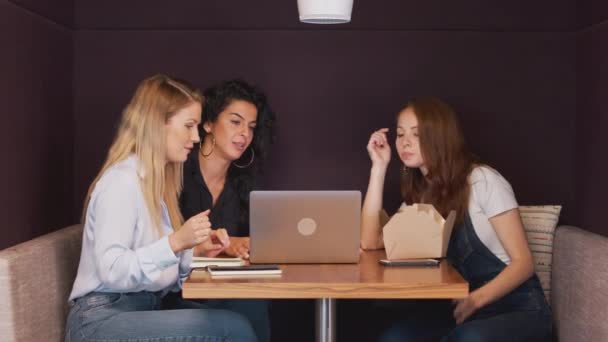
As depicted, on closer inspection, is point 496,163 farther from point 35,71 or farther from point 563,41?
point 35,71

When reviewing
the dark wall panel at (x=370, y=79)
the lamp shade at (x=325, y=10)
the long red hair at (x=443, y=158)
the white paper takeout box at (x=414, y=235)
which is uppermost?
the lamp shade at (x=325, y=10)

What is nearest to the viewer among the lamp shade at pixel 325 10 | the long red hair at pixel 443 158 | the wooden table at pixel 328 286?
the wooden table at pixel 328 286

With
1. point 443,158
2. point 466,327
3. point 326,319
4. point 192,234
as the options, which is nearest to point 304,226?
point 326,319

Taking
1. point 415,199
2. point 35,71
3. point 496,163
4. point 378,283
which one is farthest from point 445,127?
point 35,71

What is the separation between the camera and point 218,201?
12.8 ft

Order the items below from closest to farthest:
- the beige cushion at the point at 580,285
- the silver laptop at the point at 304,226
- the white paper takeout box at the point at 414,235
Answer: the silver laptop at the point at 304,226 → the white paper takeout box at the point at 414,235 → the beige cushion at the point at 580,285

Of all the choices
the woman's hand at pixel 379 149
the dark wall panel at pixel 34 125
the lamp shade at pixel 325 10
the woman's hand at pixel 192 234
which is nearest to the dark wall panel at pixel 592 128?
the woman's hand at pixel 379 149

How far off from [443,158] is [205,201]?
1.02 meters

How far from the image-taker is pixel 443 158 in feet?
11.8

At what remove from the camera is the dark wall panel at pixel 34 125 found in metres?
3.31

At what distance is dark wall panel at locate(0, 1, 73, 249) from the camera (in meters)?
3.31

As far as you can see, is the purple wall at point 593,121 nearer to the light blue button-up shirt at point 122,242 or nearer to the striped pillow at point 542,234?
the striped pillow at point 542,234

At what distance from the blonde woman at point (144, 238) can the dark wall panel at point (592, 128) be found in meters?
1.68

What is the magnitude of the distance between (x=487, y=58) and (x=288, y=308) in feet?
4.97
